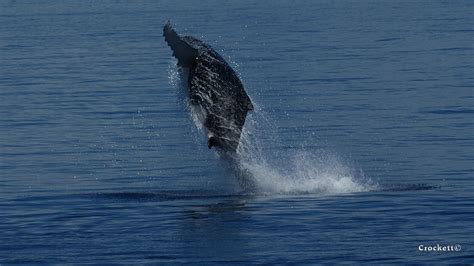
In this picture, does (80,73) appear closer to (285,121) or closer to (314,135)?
(285,121)

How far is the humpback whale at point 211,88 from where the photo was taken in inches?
701

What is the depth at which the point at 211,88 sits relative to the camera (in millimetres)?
17875

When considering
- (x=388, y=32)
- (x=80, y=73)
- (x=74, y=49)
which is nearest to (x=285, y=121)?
(x=80, y=73)

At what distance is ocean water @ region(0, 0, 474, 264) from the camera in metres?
16.7

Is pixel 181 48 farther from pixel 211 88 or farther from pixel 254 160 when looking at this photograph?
pixel 254 160

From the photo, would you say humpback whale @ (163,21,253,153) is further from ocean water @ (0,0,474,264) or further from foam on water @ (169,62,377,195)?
ocean water @ (0,0,474,264)

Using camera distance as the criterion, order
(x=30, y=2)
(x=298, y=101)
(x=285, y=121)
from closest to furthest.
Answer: (x=285, y=121) < (x=298, y=101) < (x=30, y=2)

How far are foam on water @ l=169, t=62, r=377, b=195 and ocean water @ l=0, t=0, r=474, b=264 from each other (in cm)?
7

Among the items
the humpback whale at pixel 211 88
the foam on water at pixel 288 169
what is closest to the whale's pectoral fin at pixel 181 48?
the humpback whale at pixel 211 88

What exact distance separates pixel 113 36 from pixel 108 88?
2835 cm

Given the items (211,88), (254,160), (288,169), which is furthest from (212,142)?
(288,169)

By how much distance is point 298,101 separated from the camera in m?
36.2

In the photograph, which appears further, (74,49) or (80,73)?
(74,49)

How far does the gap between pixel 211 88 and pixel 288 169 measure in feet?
21.5
